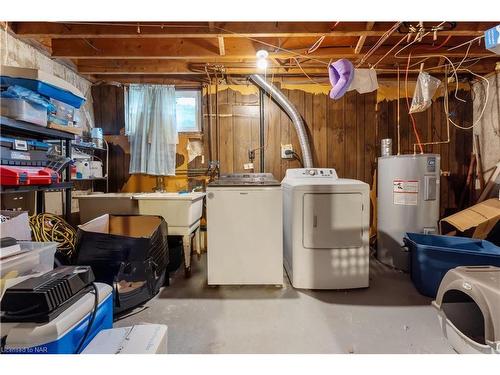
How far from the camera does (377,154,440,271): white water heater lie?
2588mm

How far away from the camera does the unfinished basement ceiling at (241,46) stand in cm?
230

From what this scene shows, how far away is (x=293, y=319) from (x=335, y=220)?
84 cm

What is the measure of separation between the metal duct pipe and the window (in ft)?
2.60

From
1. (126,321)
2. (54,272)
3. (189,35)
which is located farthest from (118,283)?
(189,35)

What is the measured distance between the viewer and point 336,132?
3508 mm

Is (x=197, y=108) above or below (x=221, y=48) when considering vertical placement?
below

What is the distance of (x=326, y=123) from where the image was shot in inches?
138

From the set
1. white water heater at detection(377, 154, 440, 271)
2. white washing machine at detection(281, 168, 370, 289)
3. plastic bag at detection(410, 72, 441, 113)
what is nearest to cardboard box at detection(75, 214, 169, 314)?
white washing machine at detection(281, 168, 370, 289)

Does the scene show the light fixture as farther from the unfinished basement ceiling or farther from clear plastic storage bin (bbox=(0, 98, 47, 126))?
clear plastic storage bin (bbox=(0, 98, 47, 126))

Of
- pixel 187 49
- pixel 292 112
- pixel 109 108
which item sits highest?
pixel 187 49

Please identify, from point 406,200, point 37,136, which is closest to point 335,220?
point 406,200

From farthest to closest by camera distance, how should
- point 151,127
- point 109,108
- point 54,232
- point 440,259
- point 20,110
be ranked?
point 109,108 → point 151,127 → point 54,232 → point 440,259 → point 20,110

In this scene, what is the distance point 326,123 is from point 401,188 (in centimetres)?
130

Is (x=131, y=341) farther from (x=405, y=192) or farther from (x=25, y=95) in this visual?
(x=405, y=192)
